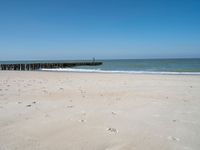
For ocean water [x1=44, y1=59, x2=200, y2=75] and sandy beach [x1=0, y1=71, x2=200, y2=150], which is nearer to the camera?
sandy beach [x1=0, y1=71, x2=200, y2=150]

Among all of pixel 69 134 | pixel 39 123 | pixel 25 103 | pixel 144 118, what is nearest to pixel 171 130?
pixel 144 118

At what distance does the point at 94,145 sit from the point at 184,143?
140cm

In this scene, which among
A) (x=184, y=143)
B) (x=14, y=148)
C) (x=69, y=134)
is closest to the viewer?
(x=14, y=148)

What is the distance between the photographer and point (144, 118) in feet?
15.1

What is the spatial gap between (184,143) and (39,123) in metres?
2.69

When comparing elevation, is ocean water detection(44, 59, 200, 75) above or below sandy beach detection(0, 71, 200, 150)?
below

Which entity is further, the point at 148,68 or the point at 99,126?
the point at 148,68

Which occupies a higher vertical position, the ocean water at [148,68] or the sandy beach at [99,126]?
the sandy beach at [99,126]

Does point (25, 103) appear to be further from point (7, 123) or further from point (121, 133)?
point (121, 133)

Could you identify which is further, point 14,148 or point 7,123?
point 7,123

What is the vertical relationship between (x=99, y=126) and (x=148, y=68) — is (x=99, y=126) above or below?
above

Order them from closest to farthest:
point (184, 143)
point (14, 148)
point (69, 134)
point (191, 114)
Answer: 1. point (14, 148)
2. point (184, 143)
3. point (69, 134)
4. point (191, 114)

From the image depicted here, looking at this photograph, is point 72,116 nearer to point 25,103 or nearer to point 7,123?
point 7,123

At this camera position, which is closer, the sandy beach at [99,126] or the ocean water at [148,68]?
the sandy beach at [99,126]
